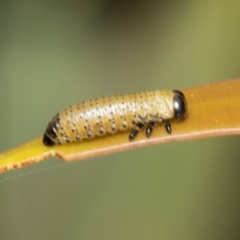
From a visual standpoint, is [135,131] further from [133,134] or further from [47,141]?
[47,141]

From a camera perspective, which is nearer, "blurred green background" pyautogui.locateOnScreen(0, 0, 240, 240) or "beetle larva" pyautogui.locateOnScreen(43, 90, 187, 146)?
"beetle larva" pyautogui.locateOnScreen(43, 90, 187, 146)

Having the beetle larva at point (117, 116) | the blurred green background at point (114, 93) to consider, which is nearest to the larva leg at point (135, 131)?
the beetle larva at point (117, 116)

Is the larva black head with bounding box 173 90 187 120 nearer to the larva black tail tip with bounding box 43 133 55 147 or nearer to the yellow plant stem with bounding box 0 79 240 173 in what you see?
the yellow plant stem with bounding box 0 79 240 173

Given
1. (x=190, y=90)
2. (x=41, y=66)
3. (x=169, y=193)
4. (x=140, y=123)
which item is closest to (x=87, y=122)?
(x=140, y=123)

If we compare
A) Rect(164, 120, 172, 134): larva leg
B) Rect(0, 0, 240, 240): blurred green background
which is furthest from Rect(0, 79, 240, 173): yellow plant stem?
Rect(0, 0, 240, 240): blurred green background

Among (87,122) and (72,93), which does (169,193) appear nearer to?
(72,93)

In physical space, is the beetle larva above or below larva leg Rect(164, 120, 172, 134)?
above
